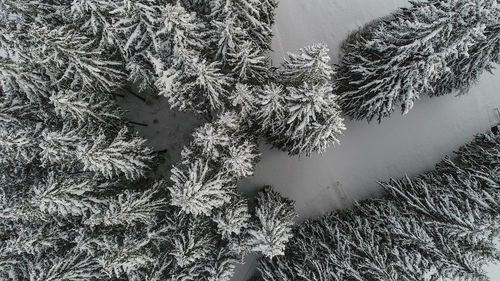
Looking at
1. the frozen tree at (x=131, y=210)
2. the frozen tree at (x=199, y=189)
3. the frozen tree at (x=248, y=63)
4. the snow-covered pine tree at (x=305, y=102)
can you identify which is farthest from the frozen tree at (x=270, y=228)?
the frozen tree at (x=248, y=63)

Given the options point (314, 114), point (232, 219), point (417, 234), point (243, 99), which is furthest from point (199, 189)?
point (417, 234)

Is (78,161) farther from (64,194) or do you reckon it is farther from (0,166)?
(0,166)

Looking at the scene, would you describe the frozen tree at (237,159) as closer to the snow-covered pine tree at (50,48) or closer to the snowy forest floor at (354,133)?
the snowy forest floor at (354,133)

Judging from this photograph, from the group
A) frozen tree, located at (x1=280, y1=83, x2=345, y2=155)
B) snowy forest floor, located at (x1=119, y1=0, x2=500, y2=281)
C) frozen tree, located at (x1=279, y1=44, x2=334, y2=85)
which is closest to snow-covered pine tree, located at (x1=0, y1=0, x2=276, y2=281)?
frozen tree, located at (x1=280, y1=83, x2=345, y2=155)

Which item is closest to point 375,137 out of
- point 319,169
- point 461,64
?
point 319,169

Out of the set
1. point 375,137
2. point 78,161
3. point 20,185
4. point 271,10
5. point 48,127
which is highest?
point 271,10
